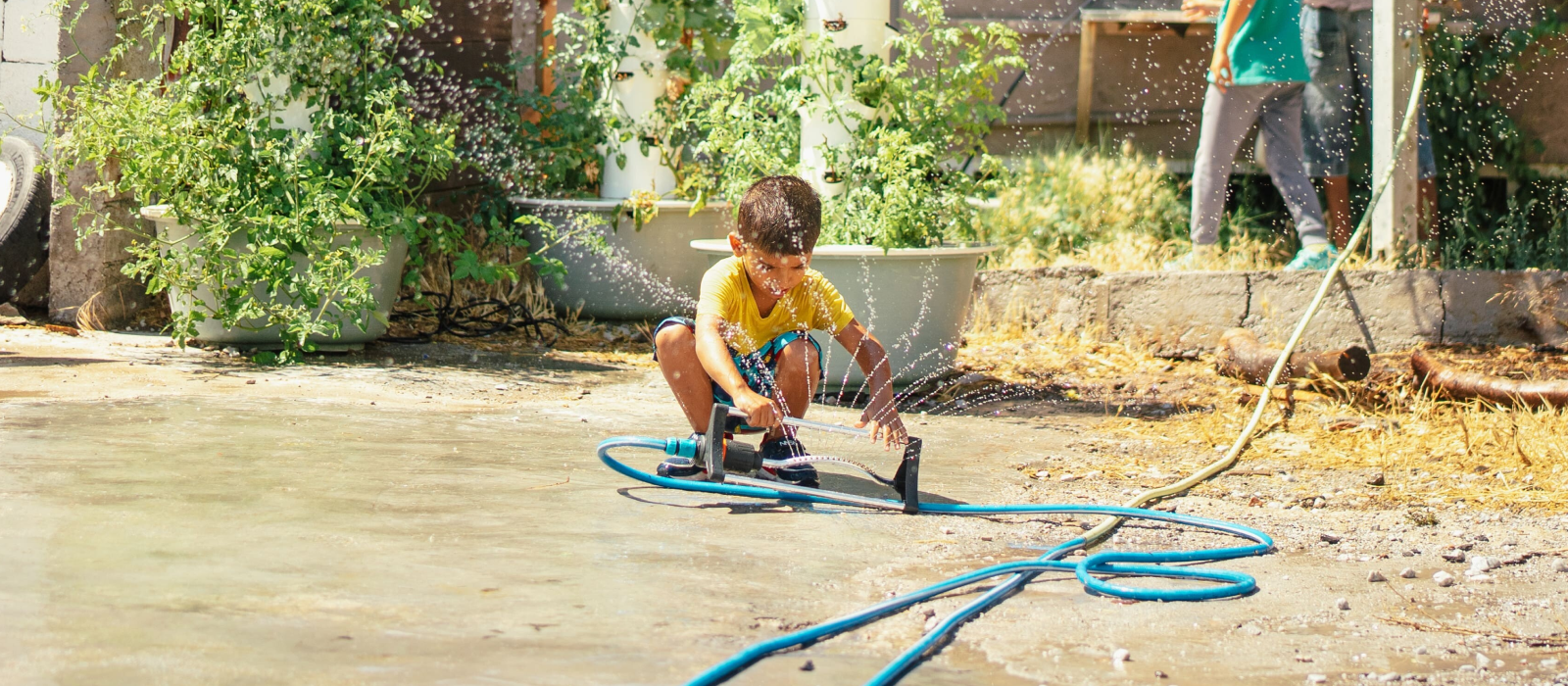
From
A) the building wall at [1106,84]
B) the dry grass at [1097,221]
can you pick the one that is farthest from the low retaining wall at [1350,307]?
the building wall at [1106,84]

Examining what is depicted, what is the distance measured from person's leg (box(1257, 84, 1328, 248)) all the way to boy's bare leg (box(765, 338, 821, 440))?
320cm

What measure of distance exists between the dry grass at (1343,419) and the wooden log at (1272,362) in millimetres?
51

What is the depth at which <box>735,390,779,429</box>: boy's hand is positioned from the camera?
124 inches

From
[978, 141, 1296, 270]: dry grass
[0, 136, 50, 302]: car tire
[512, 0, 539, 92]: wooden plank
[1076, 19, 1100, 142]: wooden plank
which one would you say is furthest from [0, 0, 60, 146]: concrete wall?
[1076, 19, 1100, 142]: wooden plank

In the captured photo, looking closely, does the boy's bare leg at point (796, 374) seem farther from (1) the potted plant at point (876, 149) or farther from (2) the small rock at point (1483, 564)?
(2) the small rock at point (1483, 564)

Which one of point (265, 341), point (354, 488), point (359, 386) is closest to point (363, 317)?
point (265, 341)

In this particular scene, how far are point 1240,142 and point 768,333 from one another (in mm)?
3206

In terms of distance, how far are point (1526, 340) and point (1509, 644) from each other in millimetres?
3823

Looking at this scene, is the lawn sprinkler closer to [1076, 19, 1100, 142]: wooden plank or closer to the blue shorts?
the blue shorts

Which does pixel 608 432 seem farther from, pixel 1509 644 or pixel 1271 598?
pixel 1509 644

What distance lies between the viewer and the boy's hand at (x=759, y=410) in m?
3.16

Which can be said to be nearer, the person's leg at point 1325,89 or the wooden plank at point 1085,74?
the person's leg at point 1325,89

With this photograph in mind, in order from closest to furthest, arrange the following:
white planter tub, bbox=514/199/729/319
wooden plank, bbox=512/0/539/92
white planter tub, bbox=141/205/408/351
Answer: white planter tub, bbox=141/205/408/351
white planter tub, bbox=514/199/729/319
wooden plank, bbox=512/0/539/92

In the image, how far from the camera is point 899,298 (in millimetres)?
4895
